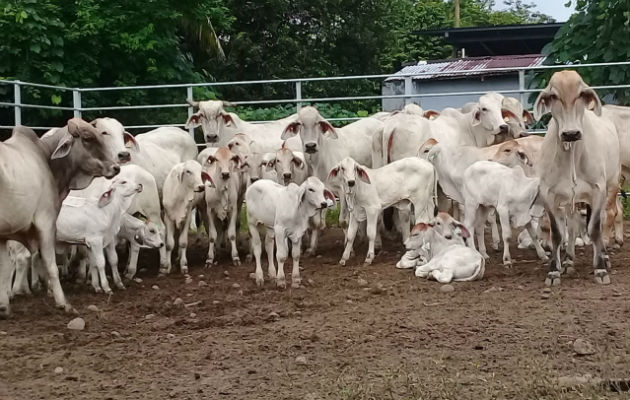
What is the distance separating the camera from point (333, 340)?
6785 mm

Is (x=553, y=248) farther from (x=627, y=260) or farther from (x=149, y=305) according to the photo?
(x=149, y=305)

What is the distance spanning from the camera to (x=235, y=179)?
35.3 ft

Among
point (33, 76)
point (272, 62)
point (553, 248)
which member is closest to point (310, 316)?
point (553, 248)

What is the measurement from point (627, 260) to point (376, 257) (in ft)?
8.96

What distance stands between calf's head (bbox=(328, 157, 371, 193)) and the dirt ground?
112 centimetres

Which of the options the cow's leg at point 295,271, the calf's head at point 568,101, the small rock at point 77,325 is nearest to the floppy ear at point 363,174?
the cow's leg at point 295,271

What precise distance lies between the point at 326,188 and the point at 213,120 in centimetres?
385

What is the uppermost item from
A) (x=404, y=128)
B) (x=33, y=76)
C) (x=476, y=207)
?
(x=33, y=76)

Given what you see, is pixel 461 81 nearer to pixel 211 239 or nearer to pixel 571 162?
pixel 211 239

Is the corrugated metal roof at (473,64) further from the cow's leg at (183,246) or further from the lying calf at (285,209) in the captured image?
the lying calf at (285,209)

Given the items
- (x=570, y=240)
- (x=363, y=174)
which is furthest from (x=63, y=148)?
(x=570, y=240)

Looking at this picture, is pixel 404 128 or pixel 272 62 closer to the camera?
pixel 404 128

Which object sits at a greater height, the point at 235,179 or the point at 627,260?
the point at 235,179

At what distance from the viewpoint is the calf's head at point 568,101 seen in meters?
8.40
